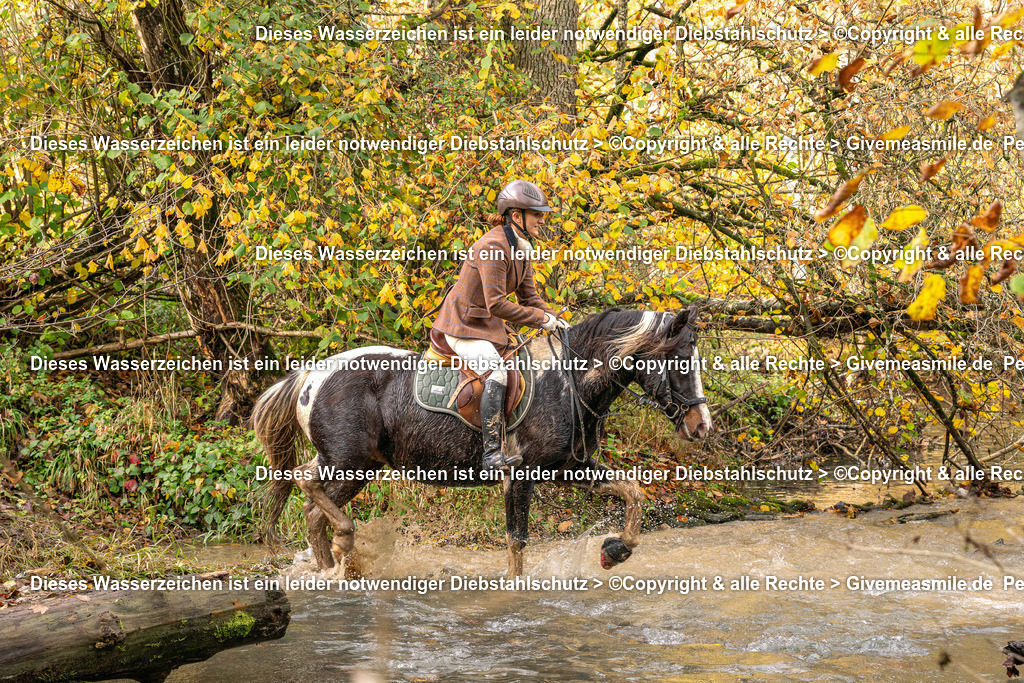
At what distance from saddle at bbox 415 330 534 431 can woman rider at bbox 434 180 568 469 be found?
10 centimetres

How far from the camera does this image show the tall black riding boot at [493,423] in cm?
614

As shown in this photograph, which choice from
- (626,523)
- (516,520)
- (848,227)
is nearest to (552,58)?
(516,520)

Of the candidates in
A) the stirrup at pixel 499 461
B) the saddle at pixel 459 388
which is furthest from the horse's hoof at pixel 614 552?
the saddle at pixel 459 388

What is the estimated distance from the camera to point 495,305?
20.1ft

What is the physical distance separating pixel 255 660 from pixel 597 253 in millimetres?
4542

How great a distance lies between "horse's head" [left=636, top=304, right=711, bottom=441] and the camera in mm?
5863

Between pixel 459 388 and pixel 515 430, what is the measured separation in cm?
55

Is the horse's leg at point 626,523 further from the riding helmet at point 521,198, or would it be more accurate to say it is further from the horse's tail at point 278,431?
the horse's tail at point 278,431

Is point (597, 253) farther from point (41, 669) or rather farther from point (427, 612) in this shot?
point (41, 669)

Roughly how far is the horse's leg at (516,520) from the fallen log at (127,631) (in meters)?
1.92

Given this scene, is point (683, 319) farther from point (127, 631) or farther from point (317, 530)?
point (127, 631)

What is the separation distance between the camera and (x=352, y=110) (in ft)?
27.4

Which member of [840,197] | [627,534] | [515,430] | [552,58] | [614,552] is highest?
[552,58]

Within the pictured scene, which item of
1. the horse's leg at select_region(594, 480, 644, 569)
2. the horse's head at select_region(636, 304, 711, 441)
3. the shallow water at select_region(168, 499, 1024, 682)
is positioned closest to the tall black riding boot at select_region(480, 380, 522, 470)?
the horse's leg at select_region(594, 480, 644, 569)
